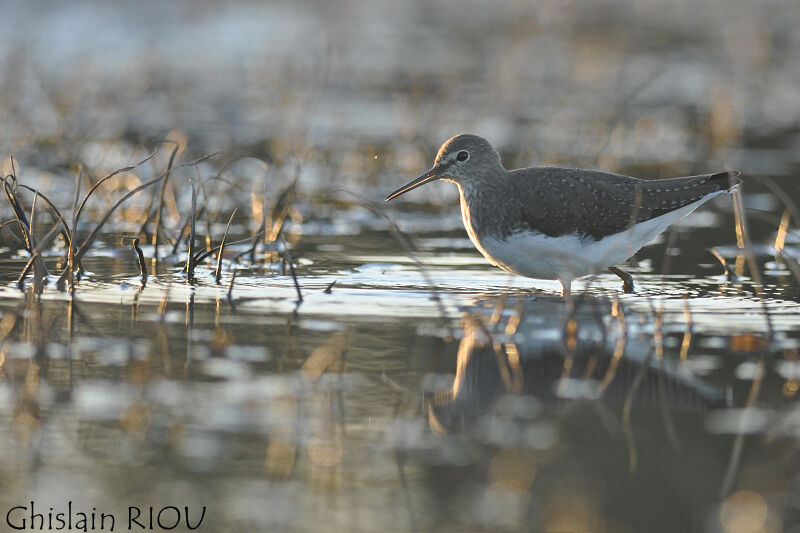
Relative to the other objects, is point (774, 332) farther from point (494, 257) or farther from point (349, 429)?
point (349, 429)

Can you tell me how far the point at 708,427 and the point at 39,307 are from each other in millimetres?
3693

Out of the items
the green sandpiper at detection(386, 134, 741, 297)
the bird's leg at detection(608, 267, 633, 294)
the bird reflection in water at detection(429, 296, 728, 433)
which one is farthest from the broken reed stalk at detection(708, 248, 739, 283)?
the bird reflection in water at detection(429, 296, 728, 433)

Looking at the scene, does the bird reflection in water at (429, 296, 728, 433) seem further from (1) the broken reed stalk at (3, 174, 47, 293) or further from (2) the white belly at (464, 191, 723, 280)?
(1) the broken reed stalk at (3, 174, 47, 293)

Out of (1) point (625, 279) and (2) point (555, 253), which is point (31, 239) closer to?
(2) point (555, 253)

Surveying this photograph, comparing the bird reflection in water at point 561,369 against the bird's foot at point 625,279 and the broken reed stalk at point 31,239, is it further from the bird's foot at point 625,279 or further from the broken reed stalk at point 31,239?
the broken reed stalk at point 31,239

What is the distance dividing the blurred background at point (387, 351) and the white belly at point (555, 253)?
212 millimetres

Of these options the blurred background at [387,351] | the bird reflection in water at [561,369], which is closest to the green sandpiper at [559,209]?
the blurred background at [387,351]

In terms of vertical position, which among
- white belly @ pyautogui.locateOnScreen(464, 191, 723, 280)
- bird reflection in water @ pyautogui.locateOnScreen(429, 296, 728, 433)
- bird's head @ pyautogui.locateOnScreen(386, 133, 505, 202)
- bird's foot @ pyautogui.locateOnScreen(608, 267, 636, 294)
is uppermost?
bird's head @ pyautogui.locateOnScreen(386, 133, 505, 202)

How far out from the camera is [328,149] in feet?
41.7

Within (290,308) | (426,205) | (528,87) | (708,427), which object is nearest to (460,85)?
(528,87)

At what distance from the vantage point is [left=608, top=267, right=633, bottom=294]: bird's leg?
795cm

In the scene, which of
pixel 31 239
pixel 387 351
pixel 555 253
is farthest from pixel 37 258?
pixel 555 253

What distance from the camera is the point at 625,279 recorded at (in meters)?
8.10

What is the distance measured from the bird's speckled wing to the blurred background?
1.31ft
